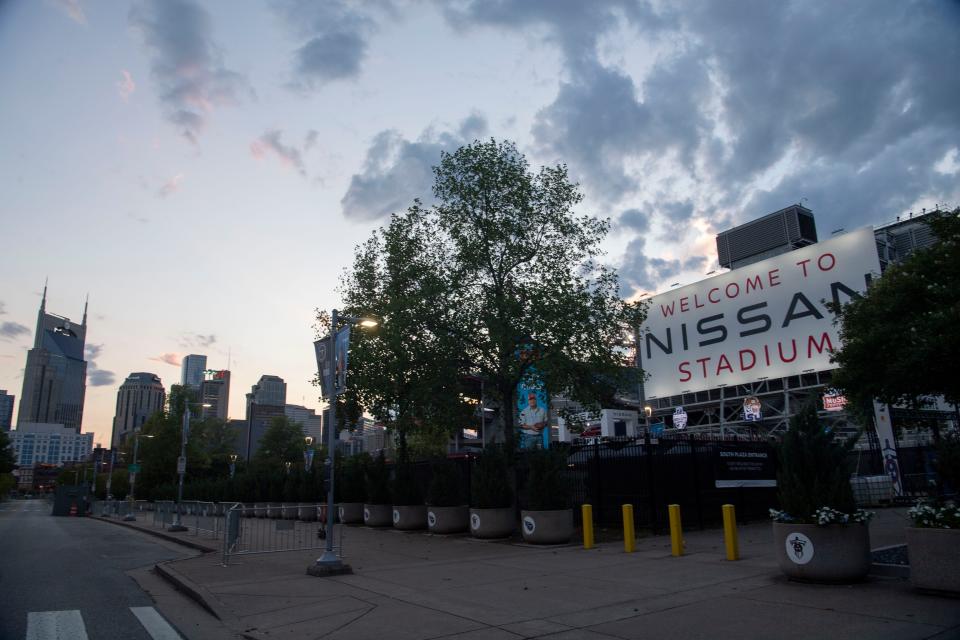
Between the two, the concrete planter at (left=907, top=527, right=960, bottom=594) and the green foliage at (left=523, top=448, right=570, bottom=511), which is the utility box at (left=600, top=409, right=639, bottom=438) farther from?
the concrete planter at (left=907, top=527, right=960, bottom=594)

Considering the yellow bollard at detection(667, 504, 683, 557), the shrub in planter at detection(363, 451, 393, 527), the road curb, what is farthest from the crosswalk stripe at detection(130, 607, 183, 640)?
the shrub in planter at detection(363, 451, 393, 527)

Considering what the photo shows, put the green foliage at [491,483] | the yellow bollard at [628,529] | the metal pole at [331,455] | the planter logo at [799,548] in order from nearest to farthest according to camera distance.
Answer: the planter logo at [799,548] < the metal pole at [331,455] < the yellow bollard at [628,529] < the green foliage at [491,483]

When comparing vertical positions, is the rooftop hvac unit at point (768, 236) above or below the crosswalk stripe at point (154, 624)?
above

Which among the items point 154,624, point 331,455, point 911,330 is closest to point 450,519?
point 331,455

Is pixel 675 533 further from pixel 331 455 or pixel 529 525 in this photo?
pixel 331 455

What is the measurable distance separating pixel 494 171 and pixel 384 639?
55.0 ft

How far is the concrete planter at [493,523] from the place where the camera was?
18.7 metres

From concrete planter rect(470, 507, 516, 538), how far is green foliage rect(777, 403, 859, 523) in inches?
384

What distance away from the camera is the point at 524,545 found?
17.0m

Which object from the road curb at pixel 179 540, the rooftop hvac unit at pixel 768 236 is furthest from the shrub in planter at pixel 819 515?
the rooftop hvac unit at pixel 768 236

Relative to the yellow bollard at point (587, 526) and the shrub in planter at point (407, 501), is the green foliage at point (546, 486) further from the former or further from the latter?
the shrub in planter at point (407, 501)

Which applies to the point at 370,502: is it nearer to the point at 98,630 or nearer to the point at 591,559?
the point at 591,559

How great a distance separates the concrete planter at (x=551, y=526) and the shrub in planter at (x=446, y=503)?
463cm

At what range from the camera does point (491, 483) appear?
61.8 feet
